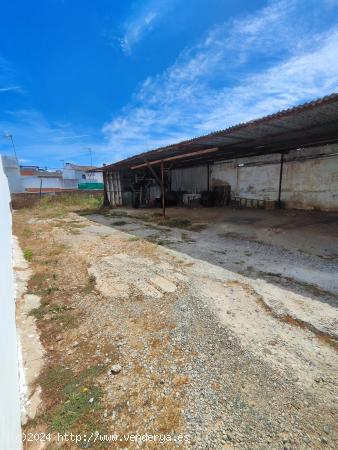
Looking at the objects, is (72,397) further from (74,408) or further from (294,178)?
(294,178)

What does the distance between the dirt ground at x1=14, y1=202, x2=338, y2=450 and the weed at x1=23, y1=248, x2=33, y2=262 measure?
0.43 m

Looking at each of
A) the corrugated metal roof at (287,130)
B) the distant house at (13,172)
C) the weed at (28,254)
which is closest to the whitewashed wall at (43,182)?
the distant house at (13,172)

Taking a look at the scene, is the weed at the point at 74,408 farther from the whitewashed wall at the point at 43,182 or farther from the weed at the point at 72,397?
the whitewashed wall at the point at 43,182

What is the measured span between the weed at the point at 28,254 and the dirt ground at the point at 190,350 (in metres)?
0.43

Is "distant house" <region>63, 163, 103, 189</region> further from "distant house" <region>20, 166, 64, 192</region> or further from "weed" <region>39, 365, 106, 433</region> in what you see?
"weed" <region>39, 365, 106, 433</region>

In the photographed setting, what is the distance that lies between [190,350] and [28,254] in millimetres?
4741

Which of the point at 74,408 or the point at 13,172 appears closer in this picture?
the point at 74,408

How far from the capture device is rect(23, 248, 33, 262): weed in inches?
197

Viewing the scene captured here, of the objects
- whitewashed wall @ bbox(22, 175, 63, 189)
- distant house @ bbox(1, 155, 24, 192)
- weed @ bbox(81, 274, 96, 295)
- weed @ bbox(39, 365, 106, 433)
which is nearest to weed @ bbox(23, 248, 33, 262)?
weed @ bbox(81, 274, 96, 295)

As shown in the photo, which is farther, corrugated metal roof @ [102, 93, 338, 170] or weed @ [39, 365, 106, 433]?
corrugated metal roof @ [102, 93, 338, 170]

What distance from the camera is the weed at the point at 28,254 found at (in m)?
5.00

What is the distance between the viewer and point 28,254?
17.3 ft

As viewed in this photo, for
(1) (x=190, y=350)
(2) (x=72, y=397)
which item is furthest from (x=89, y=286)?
(1) (x=190, y=350)

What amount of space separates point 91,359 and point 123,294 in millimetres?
1175
